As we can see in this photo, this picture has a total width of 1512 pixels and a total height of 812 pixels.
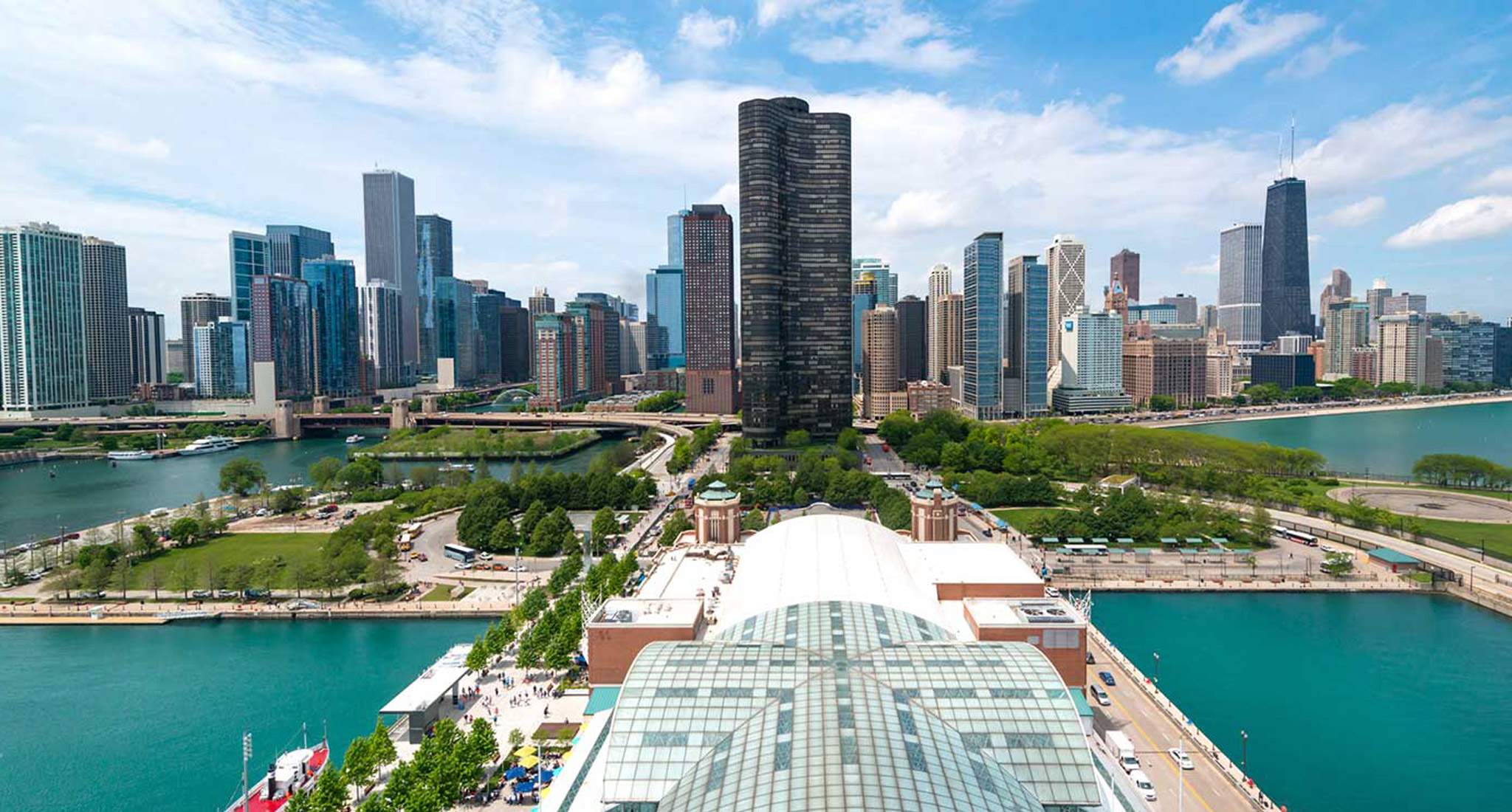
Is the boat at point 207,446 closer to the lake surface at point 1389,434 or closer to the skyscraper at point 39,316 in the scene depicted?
the skyscraper at point 39,316

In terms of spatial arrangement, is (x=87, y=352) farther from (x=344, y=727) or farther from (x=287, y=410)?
(x=344, y=727)

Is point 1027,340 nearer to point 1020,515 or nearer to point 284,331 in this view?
point 1020,515

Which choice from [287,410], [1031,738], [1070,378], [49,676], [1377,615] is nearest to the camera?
[1031,738]

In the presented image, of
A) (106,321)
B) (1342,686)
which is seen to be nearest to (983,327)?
(1342,686)

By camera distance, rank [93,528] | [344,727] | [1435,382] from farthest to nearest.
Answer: [1435,382]
[93,528]
[344,727]

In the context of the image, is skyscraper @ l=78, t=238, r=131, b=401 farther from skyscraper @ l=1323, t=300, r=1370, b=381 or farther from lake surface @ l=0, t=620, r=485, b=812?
skyscraper @ l=1323, t=300, r=1370, b=381

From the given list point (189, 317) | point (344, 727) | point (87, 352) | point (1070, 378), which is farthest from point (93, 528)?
point (189, 317)
